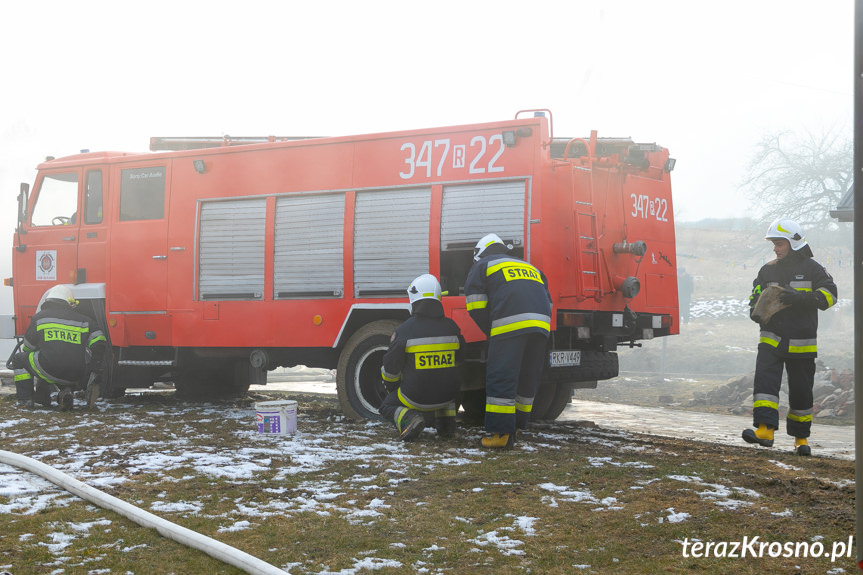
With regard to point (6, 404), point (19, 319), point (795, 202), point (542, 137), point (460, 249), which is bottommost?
point (6, 404)

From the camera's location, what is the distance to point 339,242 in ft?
27.5

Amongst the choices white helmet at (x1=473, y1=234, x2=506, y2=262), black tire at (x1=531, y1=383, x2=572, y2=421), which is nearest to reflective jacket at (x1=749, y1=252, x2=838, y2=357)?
white helmet at (x1=473, y1=234, x2=506, y2=262)

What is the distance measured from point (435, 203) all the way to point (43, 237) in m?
5.27

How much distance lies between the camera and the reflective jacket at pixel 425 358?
6.88m

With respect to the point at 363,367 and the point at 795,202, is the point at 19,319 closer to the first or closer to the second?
the point at 363,367

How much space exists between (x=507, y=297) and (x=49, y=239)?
20.7 ft

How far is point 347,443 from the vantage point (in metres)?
6.64

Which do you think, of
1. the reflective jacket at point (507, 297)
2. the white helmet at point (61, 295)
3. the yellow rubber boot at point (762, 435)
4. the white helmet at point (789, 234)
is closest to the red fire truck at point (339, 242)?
the white helmet at point (61, 295)

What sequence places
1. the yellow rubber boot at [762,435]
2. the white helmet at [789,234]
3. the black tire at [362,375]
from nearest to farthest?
the yellow rubber boot at [762,435]
the white helmet at [789,234]
the black tire at [362,375]

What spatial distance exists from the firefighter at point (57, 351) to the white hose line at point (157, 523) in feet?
11.6

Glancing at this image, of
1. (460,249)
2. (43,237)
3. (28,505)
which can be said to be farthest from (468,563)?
(43,237)

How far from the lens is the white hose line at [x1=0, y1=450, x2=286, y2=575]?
10.8ft

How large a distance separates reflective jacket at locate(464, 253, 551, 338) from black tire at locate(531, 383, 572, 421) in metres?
2.35

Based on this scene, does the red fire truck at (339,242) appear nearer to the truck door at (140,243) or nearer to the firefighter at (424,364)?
the truck door at (140,243)
